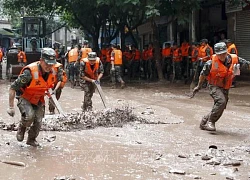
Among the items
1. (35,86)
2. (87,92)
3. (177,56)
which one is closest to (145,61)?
(177,56)

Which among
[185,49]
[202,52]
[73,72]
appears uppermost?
[185,49]

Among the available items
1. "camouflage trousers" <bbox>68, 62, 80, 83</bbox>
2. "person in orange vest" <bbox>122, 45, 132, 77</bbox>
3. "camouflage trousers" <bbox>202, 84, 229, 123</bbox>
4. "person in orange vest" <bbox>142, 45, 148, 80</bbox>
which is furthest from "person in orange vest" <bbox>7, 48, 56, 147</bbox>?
"person in orange vest" <bbox>122, 45, 132, 77</bbox>

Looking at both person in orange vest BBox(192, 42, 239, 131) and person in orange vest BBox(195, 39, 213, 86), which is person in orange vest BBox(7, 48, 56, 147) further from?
person in orange vest BBox(195, 39, 213, 86)

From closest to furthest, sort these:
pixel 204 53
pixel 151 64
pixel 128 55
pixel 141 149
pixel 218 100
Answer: pixel 141 149 < pixel 218 100 < pixel 204 53 < pixel 151 64 < pixel 128 55

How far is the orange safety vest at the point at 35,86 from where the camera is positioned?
6.33m

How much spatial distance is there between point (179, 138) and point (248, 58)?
10841 mm

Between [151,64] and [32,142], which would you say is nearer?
[32,142]

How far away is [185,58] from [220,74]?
10.6 metres

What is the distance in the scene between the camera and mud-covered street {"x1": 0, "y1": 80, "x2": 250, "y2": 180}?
5609 millimetres

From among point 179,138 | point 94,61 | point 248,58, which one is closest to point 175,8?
point 248,58

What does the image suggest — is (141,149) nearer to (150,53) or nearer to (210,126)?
(210,126)

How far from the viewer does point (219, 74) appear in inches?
315

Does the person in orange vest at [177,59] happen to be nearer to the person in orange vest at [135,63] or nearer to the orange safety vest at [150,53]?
the orange safety vest at [150,53]

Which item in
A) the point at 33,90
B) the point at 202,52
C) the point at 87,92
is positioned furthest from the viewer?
the point at 202,52
